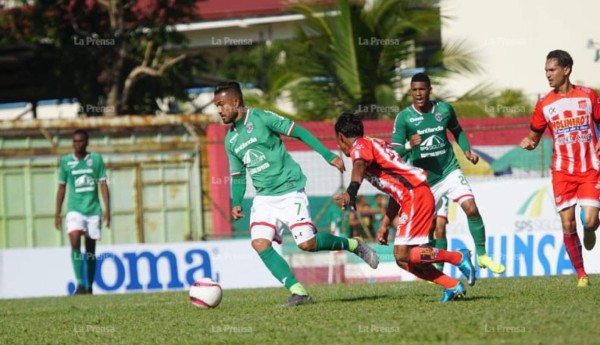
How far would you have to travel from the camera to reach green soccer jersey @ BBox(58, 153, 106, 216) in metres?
18.2

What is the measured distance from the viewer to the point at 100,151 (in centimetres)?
2575

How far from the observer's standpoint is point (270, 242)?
36.7 feet

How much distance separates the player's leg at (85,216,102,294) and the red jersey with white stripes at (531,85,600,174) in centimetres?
877

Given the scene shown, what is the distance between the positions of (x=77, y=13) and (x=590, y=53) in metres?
13.3

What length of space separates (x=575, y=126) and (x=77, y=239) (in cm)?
923

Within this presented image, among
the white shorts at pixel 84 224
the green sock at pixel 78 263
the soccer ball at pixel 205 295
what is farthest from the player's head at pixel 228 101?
the green sock at pixel 78 263

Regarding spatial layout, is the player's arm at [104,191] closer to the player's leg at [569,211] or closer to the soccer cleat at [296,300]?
the soccer cleat at [296,300]

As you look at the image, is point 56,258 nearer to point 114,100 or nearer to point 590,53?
point 114,100

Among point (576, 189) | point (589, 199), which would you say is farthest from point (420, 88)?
point (589, 199)

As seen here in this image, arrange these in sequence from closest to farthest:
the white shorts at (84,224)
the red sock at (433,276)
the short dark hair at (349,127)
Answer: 1. the short dark hair at (349,127)
2. the red sock at (433,276)
3. the white shorts at (84,224)

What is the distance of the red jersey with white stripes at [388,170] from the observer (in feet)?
33.3

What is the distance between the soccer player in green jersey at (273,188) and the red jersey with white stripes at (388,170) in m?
0.88

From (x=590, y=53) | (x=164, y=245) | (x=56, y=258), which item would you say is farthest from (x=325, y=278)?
(x=590, y=53)

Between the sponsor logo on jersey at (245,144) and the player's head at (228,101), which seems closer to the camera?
the player's head at (228,101)
